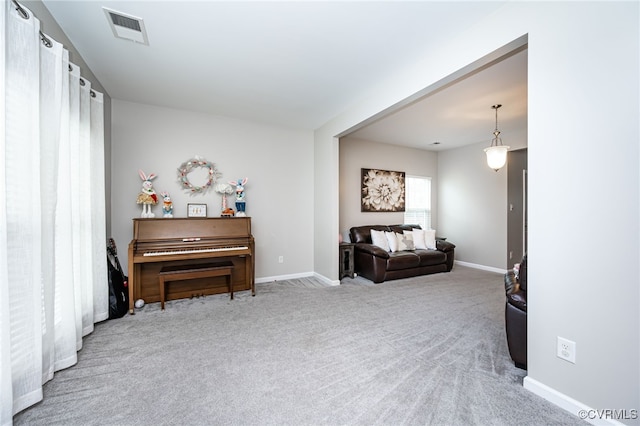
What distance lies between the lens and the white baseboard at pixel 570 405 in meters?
1.31

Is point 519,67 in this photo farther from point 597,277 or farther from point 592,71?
point 597,277

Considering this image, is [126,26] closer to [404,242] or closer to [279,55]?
[279,55]

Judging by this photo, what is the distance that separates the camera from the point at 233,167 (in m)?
3.96

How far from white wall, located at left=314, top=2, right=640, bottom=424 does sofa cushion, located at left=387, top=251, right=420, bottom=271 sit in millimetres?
2614

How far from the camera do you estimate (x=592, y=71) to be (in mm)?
1341

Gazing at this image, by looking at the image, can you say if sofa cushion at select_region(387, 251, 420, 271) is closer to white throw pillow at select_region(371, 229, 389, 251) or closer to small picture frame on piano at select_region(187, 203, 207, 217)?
white throw pillow at select_region(371, 229, 389, 251)

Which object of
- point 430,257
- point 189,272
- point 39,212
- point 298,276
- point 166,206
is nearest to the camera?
point 39,212

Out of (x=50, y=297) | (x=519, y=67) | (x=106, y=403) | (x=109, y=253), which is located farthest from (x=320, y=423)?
(x=519, y=67)

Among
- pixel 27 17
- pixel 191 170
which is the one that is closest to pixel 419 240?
pixel 191 170

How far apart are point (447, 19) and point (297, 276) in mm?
3849

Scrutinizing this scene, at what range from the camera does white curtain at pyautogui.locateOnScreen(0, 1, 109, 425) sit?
1.36 meters

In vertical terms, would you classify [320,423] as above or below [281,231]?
below

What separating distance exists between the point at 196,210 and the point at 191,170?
59cm

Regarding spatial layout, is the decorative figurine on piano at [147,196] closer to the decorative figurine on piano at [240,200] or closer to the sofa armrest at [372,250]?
the decorative figurine on piano at [240,200]
